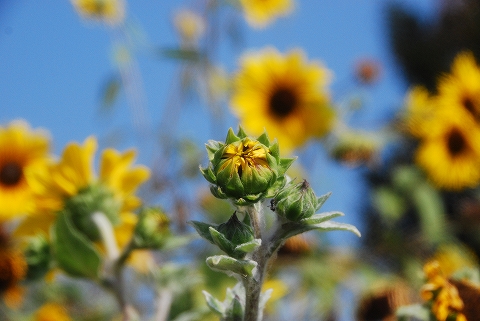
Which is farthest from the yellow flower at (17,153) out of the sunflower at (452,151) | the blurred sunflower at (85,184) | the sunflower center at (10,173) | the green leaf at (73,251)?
the sunflower at (452,151)

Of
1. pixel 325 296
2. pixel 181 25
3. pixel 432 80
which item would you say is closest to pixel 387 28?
pixel 432 80

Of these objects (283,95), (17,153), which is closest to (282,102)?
(283,95)

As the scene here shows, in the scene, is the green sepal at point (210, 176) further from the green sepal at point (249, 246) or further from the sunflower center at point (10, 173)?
the sunflower center at point (10, 173)

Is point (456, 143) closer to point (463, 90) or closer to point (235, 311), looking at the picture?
point (463, 90)

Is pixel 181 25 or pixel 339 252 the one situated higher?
pixel 181 25

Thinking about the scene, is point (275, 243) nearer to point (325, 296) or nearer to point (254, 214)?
point (254, 214)

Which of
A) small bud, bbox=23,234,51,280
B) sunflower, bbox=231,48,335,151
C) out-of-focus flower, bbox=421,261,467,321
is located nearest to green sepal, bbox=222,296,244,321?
out-of-focus flower, bbox=421,261,467,321
